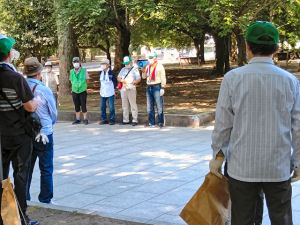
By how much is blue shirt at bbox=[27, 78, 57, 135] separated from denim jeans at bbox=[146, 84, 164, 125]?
21.9ft

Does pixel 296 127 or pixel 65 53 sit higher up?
pixel 65 53

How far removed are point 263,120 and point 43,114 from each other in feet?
10.6

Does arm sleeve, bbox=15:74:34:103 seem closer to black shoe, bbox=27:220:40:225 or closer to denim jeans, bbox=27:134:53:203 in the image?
denim jeans, bbox=27:134:53:203

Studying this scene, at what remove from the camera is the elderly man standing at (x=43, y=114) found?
226 inches

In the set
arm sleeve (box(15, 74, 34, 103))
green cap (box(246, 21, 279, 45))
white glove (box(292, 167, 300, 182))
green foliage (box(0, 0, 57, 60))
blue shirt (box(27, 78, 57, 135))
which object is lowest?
white glove (box(292, 167, 300, 182))

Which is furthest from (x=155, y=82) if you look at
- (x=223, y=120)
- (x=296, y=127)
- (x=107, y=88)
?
(x=296, y=127)

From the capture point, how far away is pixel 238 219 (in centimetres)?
351

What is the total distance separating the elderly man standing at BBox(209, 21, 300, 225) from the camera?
132 inches

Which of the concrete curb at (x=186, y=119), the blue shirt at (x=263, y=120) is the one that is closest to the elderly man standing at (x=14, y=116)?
the blue shirt at (x=263, y=120)

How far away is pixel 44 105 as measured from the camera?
19.3 ft

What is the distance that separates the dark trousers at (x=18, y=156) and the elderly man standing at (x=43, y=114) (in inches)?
29.2

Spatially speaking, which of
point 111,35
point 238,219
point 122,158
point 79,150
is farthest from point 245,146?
point 111,35

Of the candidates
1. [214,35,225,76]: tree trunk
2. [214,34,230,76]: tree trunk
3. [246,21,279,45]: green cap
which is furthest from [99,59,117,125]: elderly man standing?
[214,35,225,76]: tree trunk

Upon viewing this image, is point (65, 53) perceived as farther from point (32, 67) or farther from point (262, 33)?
point (262, 33)
